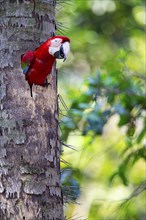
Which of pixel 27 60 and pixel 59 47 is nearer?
pixel 59 47

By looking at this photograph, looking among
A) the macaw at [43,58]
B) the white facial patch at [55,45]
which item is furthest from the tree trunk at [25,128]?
the white facial patch at [55,45]

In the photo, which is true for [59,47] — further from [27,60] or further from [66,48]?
[27,60]

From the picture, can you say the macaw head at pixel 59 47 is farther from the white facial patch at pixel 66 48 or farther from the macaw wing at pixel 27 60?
the macaw wing at pixel 27 60

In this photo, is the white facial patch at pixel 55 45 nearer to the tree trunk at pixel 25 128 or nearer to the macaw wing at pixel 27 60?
the macaw wing at pixel 27 60

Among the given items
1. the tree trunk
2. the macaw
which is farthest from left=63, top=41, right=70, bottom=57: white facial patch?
the tree trunk

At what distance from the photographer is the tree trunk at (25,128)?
2926 mm

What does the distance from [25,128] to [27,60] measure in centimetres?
33

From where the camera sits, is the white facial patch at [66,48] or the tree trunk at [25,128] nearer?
the white facial patch at [66,48]

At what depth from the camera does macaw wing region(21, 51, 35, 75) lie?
115 inches

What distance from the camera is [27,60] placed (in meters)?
2.94

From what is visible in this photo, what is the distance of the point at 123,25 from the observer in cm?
827

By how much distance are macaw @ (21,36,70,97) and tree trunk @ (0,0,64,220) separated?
0.24 feet

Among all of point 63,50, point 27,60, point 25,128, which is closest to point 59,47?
point 63,50

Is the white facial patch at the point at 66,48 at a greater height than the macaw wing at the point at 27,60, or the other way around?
the white facial patch at the point at 66,48
